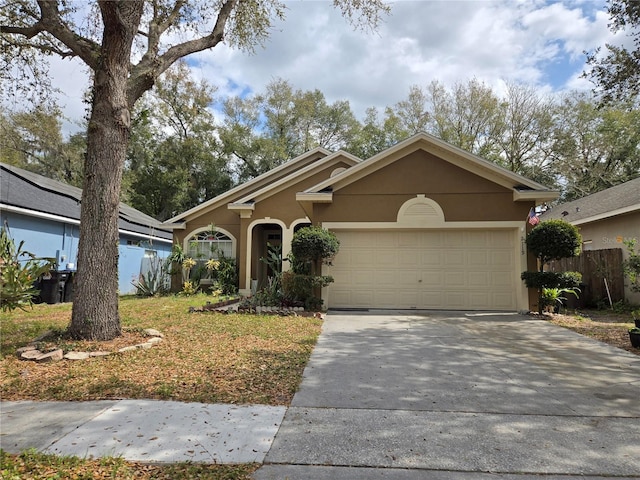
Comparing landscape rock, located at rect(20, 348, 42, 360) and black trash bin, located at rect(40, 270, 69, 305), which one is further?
black trash bin, located at rect(40, 270, 69, 305)

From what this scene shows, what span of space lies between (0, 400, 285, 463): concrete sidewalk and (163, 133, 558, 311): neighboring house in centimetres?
703

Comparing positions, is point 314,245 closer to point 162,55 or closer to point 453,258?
point 453,258

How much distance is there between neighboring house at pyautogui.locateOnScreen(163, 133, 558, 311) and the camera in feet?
34.7

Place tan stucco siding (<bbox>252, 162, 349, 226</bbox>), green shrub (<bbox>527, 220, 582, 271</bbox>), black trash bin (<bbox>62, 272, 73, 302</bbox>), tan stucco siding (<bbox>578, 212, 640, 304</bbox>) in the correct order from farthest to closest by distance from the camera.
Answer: tan stucco siding (<bbox>252, 162, 349, 226</bbox>), black trash bin (<bbox>62, 272, 73, 302</bbox>), tan stucco siding (<bbox>578, 212, 640, 304</bbox>), green shrub (<bbox>527, 220, 582, 271</bbox>)

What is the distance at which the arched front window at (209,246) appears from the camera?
626 inches

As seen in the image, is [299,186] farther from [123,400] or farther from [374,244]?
[123,400]

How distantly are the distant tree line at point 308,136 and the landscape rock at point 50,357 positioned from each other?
19360mm

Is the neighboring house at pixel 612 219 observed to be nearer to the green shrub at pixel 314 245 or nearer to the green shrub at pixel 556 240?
the green shrub at pixel 556 240

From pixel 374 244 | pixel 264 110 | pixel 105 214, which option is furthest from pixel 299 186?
pixel 264 110

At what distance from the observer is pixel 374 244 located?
11023 millimetres

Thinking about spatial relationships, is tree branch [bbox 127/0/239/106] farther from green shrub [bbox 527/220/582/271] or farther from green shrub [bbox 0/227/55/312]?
green shrub [bbox 527/220/582/271]

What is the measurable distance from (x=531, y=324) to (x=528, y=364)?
372 cm

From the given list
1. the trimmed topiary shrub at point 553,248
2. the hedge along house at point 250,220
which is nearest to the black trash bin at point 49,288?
the hedge along house at point 250,220

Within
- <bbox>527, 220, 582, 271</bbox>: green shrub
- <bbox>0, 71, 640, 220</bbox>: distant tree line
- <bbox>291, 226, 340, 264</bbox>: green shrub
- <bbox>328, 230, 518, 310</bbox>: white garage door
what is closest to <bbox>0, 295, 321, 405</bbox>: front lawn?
<bbox>291, 226, 340, 264</bbox>: green shrub
